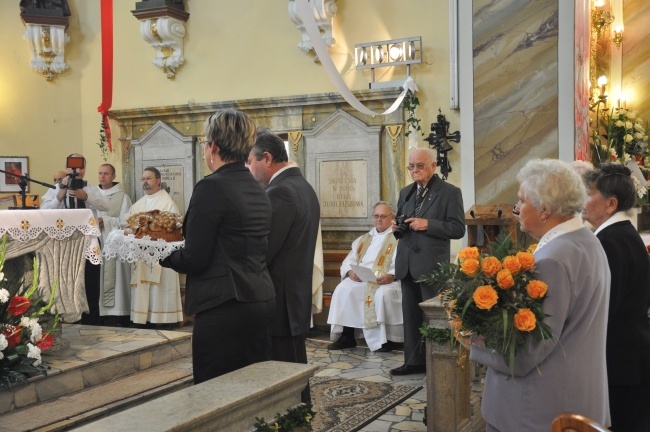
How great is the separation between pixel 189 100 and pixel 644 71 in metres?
5.76

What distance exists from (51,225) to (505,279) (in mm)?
3832

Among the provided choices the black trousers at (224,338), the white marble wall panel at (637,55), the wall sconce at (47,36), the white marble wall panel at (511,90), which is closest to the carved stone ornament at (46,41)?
the wall sconce at (47,36)

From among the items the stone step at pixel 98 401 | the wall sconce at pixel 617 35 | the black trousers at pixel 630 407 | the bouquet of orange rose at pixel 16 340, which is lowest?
the stone step at pixel 98 401

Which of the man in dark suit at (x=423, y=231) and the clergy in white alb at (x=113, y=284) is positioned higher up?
the man in dark suit at (x=423, y=231)

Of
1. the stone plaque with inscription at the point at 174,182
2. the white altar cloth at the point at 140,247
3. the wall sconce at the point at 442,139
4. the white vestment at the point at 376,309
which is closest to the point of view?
the white altar cloth at the point at 140,247

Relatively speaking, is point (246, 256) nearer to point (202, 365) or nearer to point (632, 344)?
point (202, 365)

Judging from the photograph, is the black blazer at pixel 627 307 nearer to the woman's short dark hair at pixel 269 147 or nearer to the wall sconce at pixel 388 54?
the woman's short dark hair at pixel 269 147

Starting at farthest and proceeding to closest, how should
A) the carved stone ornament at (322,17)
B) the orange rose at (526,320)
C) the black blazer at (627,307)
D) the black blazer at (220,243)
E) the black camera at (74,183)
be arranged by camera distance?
the carved stone ornament at (322,17) → the black camera at (74,183) → the black blazer at (627,307) → the black blazer at (220,243) → the orange rose at (526,320)

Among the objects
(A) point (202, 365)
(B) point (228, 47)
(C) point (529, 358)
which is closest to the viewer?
(C) point (529, 358)

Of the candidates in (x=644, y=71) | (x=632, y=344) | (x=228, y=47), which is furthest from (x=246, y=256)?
(x=644, y=71)

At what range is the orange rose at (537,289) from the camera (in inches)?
93.0

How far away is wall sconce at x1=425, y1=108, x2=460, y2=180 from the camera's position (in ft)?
25.9

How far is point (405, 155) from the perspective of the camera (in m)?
8.27

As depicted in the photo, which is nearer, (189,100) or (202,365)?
(202,365)
